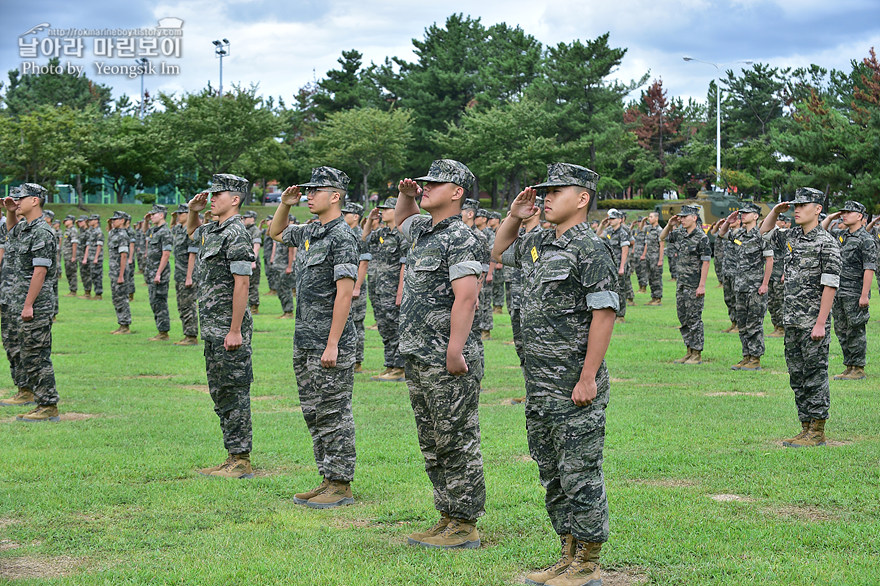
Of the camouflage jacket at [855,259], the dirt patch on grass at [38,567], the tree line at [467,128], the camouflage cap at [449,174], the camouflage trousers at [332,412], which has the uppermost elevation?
the tree line at [467,128]

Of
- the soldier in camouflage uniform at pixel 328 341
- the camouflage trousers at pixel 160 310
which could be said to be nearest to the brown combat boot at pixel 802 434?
the soldier in camouflage uniform at pixel 328 341

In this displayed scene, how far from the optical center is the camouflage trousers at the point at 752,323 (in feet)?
44.4

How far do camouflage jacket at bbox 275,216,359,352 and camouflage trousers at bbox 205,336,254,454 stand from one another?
2.63 ft

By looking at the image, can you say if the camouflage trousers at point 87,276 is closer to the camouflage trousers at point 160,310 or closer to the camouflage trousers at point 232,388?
the camouflage trousers at point 160,310

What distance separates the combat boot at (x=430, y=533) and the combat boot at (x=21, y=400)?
6575 millimetres

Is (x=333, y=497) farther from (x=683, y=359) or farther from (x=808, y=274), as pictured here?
(x=683, y=359)

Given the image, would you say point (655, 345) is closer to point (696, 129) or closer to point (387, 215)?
point (387, 215)

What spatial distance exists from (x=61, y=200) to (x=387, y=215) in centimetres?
4808

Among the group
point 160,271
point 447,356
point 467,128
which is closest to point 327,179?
point 447,356

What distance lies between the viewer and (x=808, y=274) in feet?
29.2

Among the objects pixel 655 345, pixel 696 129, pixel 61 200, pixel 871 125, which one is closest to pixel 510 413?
pixel 655 345

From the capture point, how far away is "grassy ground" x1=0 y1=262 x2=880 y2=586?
207 inches

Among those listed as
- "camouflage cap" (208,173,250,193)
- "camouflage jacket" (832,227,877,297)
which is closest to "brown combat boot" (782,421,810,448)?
"camouflage jacket" (832,227,877,297)

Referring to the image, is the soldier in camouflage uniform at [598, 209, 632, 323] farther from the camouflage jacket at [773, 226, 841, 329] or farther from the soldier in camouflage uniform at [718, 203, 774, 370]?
the camouflage jacket at [773, 226, 841, 329]
